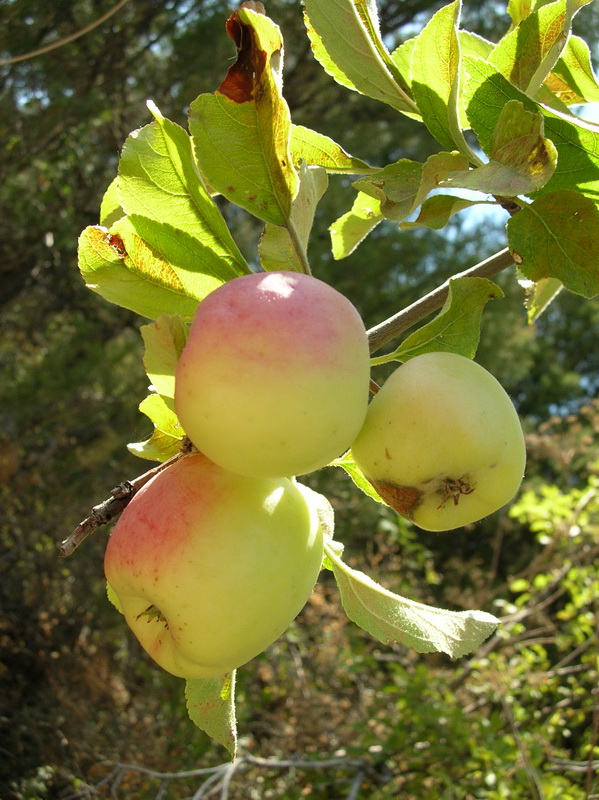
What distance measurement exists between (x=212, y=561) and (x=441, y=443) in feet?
0.54

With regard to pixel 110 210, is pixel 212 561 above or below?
below

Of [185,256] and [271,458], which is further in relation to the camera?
[185,256]

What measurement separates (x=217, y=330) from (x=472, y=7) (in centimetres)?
507

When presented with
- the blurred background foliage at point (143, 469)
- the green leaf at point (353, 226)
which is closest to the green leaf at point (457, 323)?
the green leaf at point (353, 226)

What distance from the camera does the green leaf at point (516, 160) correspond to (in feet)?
1.52

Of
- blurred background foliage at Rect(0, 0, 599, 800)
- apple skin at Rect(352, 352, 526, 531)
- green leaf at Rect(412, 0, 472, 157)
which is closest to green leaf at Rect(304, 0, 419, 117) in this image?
green leaf at Rect(412, 0, 472, 157)

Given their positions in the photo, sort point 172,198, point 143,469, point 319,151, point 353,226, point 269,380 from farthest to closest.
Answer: point 143,469 < point 353,226 < point 319,151 < point 172,198 < point 269,380

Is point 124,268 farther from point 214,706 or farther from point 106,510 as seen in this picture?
point 214,706

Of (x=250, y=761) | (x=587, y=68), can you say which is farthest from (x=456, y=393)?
(x=250, y=761)

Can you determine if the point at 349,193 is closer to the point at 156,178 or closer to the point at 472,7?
the point at 472,7

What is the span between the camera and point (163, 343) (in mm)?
437

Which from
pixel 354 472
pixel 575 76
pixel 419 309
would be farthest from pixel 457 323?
pixel 575 76

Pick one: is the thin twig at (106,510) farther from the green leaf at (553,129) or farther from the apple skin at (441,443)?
the green leaf at (553,129)

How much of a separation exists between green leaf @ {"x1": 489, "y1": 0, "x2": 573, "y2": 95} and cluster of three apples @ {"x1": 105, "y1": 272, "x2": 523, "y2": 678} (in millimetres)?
259
